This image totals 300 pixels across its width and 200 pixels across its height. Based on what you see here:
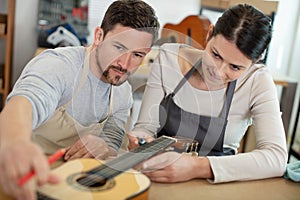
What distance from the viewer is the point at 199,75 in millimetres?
917

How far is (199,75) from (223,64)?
0.09m

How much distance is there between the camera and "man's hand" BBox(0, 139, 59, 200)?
44 cm

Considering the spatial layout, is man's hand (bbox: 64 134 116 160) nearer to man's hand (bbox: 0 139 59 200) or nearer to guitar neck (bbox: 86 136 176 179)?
guitar neck (bbox: 86 136 176 179)

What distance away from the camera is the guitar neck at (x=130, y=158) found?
59 centimetres

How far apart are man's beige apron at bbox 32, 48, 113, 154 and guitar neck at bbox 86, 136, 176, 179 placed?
0.39ft

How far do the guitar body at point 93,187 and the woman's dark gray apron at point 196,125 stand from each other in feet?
0.87

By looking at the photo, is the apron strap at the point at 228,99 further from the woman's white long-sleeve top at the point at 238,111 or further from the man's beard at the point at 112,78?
the man's beard at the point at 112,78

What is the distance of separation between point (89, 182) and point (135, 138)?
24cm

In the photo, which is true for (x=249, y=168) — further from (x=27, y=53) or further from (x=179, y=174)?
(x=27, y=53)

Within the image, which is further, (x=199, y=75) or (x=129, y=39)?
(x=199, y=75)

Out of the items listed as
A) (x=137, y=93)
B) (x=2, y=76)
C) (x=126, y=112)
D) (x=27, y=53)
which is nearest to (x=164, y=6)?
(x=27, y=53)

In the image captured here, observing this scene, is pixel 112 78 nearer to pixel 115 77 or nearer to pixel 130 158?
pixel 115 77

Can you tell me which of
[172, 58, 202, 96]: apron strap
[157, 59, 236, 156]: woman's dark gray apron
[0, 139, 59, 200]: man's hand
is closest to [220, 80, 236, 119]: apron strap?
[157, 59, 236, 156]: woman's dark gray apron

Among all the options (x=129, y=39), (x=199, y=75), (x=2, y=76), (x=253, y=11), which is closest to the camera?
(x=129, y=39)
